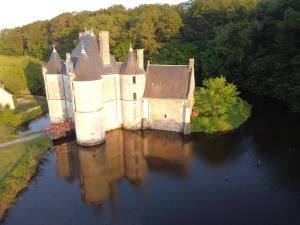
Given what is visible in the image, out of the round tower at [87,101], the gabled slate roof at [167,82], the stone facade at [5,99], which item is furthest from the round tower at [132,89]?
the stone facade at [5,99]

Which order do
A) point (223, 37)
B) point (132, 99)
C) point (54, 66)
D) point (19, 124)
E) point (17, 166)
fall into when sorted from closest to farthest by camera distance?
point (17, 166) < point (132, 99) < point (54, 66) < point (19, 124) < point (223, 37)

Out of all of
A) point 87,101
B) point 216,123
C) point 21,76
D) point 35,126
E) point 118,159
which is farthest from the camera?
point 21,76

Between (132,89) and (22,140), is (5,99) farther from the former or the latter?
(132,89)

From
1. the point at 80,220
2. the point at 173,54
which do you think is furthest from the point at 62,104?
the point at 173,54

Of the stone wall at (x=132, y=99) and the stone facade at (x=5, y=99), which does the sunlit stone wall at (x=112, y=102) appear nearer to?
the stone wall at (x=132, y=99)

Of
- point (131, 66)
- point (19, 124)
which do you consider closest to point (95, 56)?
point (131, 66)

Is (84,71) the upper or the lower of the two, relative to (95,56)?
lower
